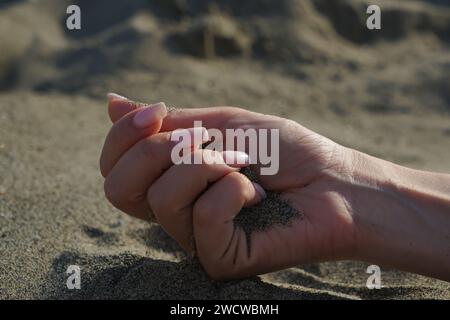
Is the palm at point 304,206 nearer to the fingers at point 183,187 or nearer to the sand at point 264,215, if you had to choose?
the sand at point 264,215

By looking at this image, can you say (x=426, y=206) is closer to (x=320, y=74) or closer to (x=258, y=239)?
(x=258, y=239)

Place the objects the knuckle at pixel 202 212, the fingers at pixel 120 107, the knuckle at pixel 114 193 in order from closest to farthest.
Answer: the knuckle at pixel 202 212 < the knuckle at pixel 114 193 < the fingers at pixel 120 107

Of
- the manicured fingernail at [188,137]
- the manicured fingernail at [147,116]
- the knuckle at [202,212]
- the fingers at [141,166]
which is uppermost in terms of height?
the manicured fingernail at [147,116]

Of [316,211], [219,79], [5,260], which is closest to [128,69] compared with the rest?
[219,79]

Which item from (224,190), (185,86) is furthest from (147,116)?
(185,86)

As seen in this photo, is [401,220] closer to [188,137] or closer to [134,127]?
[188,137]

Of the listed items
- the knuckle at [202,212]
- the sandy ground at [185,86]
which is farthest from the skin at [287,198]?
the sandy ground at [185,86]
